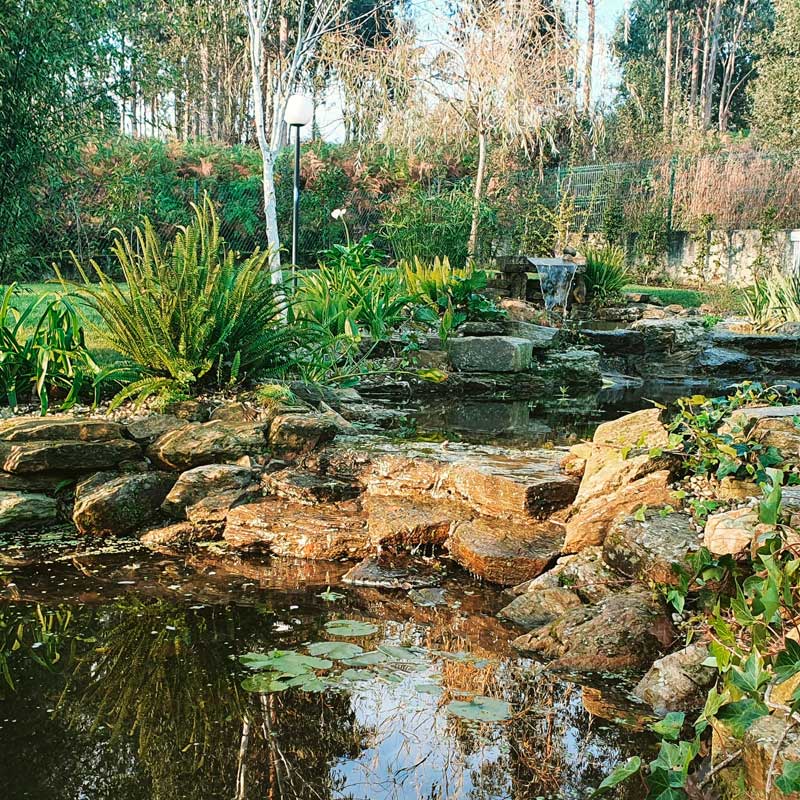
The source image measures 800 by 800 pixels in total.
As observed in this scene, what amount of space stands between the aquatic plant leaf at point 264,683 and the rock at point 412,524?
4.04 feet

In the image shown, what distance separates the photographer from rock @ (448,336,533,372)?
741 cm

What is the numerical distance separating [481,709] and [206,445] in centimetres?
233

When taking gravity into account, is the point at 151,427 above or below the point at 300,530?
above

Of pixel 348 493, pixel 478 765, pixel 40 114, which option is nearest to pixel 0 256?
pixel 40 114

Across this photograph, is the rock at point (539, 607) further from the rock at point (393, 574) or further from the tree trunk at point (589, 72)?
the tree trunk at point (589, 72)

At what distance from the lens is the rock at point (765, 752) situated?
187cm

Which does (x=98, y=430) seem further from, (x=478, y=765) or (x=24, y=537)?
(x=478, y=765)

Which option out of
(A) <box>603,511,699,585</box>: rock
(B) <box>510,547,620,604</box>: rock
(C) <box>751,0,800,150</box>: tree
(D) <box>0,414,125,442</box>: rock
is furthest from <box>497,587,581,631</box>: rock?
(C) <box>751,0,800,150</box>: tree

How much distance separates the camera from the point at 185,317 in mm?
4680

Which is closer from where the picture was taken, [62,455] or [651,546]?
[651,546]

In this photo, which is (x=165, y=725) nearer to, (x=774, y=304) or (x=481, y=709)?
(x=481, y=709)

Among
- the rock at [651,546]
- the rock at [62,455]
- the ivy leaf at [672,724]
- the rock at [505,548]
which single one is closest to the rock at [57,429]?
the rock at [62,455]

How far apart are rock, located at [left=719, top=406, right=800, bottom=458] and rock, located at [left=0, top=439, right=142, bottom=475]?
2825mm

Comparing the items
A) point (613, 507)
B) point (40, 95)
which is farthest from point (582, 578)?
point (40, 95)
